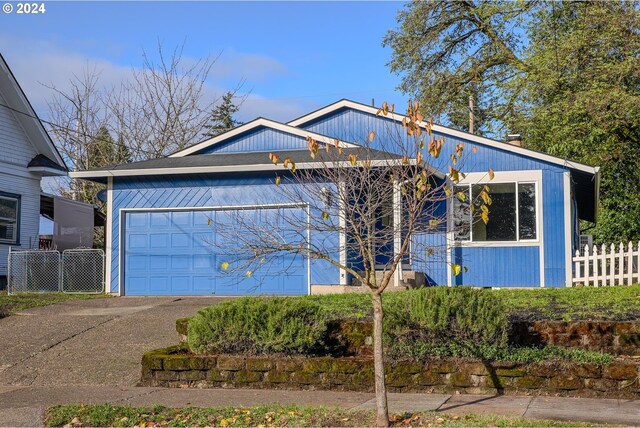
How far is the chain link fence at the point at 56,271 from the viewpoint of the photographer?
1861cm

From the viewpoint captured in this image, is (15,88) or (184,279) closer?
(184,279)

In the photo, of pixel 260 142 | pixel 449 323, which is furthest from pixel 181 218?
pixel 449 323

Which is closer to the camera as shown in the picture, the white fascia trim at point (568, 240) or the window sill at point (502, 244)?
the white fascia trim at point (568, 240)

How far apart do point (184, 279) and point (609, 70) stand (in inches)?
559

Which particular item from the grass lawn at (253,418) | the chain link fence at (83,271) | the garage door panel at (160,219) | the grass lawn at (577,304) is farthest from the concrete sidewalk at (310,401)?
the chain link fence at (83,271)

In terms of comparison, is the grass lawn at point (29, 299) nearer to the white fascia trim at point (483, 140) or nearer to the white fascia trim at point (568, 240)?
the white fascia trim at point (483, 140)

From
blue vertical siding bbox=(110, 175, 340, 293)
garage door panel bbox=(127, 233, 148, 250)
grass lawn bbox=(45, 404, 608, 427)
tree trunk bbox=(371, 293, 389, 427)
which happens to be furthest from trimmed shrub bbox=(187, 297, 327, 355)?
garage door panel bbox=(127, 233, 148, 250)

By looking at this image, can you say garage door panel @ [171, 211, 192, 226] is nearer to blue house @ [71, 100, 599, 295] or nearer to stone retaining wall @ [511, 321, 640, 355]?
blue house @ [71, 100, 599, 295]

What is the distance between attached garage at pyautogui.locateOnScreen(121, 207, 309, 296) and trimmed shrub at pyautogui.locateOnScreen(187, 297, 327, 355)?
716 centimetres

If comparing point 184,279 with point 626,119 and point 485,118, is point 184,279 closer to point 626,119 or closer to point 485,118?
point 626,119

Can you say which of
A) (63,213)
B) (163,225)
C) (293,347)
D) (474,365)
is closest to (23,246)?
(63,213)

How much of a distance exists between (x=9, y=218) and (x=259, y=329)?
1533 cm

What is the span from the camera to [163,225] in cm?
1766

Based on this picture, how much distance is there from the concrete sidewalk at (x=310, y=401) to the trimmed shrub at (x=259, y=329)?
599 millimetres
